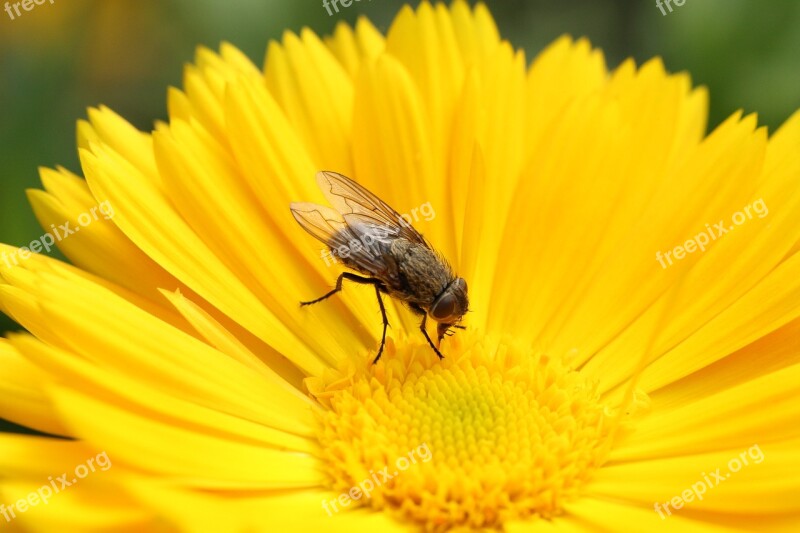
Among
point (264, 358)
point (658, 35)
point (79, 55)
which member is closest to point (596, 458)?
point (264, 358)

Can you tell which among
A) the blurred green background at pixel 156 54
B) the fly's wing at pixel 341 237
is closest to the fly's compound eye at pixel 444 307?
the fly's wing at pixel 341 237

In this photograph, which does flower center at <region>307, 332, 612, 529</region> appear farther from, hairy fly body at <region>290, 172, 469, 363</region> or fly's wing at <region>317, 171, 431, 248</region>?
fly's wing at <region>317, 171, 431, 248</region>

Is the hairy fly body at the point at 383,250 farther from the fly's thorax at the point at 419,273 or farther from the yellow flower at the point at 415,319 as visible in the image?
the yellow flower at the point at 415,319

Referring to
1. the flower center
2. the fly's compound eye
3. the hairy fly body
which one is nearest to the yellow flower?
the flower center

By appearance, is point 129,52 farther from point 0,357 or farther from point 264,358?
point 0,357

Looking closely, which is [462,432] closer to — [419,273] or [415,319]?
[419,273]
